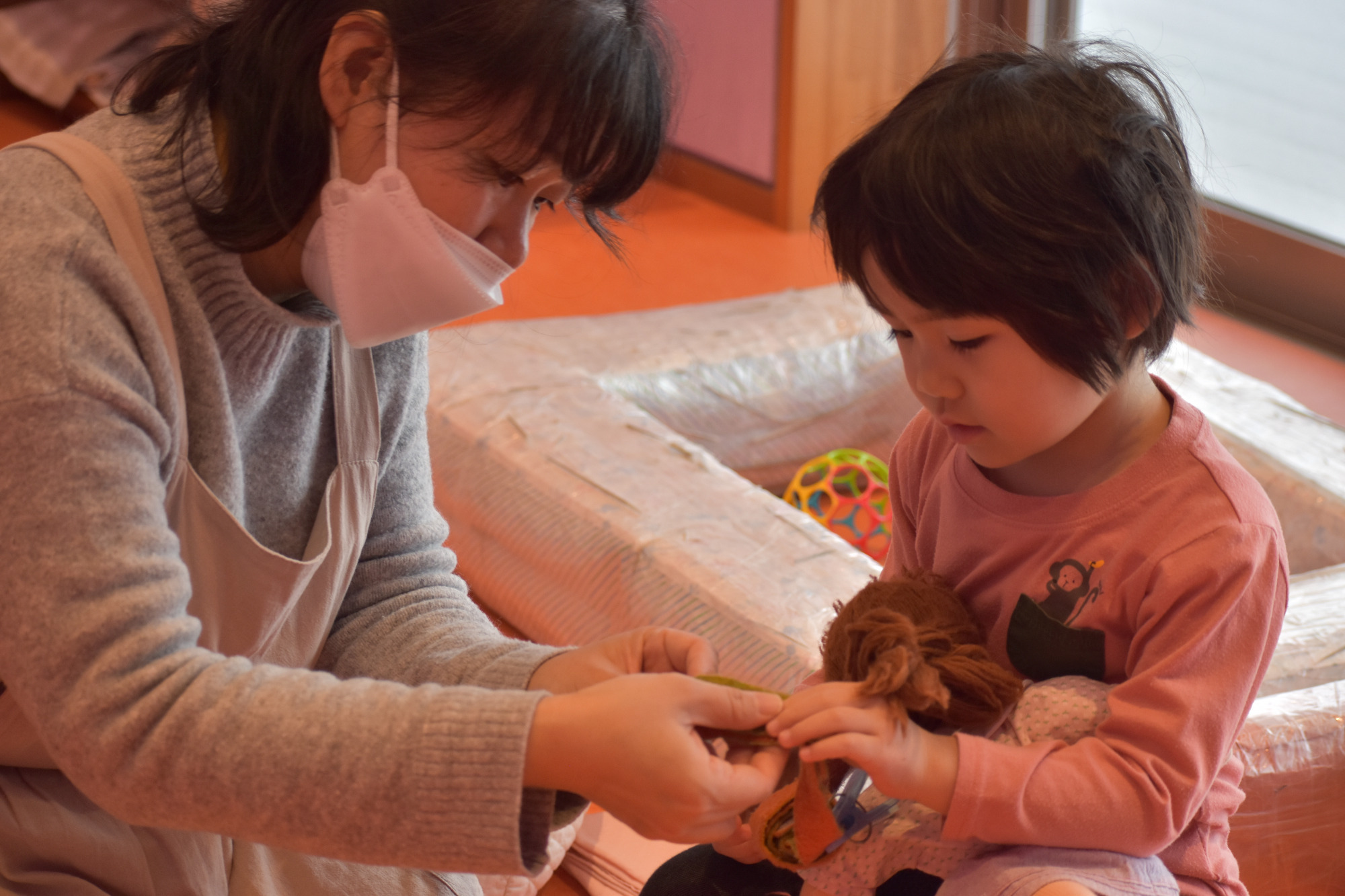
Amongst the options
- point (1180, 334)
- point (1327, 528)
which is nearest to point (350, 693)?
point (1327, 528)

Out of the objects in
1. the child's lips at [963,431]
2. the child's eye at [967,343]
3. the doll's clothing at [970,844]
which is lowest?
the doll's clothing at [970,844]

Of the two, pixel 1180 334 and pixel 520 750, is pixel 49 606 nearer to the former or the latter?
pixel 520 750

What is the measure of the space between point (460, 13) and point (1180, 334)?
187cm

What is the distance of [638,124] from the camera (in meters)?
0.83

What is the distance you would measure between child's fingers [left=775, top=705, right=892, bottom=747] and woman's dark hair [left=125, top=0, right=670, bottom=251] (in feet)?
1.18

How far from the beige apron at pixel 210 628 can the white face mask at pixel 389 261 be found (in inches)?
3.6

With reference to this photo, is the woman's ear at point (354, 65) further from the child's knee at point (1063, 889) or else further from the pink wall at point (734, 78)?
the pink wall at point (734, 78)

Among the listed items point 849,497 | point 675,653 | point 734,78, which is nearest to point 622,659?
point 675,653

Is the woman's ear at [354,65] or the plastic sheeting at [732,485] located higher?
the woman's ear at [354,65]

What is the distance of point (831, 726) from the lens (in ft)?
2.47

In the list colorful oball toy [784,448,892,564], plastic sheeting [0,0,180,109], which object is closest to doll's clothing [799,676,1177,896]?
colorful oball toy [784,448,892,564]

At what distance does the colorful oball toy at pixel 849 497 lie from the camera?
1.88 meters

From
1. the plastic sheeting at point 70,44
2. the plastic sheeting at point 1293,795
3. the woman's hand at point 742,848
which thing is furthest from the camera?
the plastic sheeting at point 70,44

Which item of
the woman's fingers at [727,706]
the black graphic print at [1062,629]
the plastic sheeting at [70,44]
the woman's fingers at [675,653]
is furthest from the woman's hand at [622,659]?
the plastic sheeting at [70,44]
